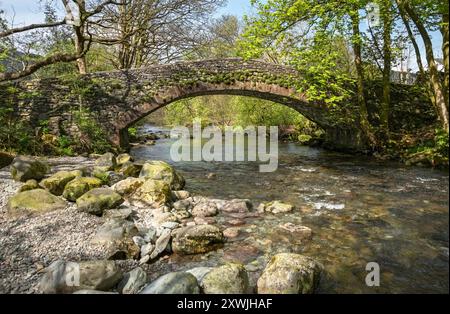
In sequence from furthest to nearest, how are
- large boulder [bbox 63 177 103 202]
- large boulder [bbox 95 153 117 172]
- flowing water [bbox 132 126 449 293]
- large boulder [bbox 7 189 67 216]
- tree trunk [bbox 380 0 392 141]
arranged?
tree trunk [bbox 380 0 392 141] < large boulder [bbox 95 153 117 172] < large boulder [bbox 63 177 103 202] < large boulder [bbox 7 189 67 216] < flowing water [bbox 132 126 449 293]

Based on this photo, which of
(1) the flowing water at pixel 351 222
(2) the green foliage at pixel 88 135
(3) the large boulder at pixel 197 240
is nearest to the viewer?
(1) the flowing water at pixel 351 222

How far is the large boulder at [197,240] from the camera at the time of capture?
4.23m

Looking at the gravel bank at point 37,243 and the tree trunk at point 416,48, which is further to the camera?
the tree trunk at point 416,48

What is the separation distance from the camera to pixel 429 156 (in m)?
9.41

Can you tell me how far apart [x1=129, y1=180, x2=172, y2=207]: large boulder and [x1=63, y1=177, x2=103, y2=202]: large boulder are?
776 millimetres

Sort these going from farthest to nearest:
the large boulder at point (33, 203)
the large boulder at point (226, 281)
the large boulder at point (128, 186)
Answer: the large boulder at point (128, 186), the large boulder at point (33, 203), the large boulder at point (226, 281)

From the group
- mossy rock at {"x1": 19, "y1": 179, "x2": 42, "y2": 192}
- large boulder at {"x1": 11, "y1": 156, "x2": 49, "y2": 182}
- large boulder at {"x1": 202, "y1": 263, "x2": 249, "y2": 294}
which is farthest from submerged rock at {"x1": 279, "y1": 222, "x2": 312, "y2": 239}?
large boulder at {"x1": 11, "y1": 156, "x2": 49, "y2": 182}

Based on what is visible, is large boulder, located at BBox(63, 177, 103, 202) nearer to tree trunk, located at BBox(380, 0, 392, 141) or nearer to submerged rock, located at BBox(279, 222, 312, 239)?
submerged rock, located at BBox(279, 222, 312, 239)

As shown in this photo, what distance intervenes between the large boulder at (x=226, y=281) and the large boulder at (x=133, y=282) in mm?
651

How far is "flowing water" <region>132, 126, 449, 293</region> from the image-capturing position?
3439 mm

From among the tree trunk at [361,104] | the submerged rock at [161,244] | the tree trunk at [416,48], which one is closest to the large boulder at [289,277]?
the submerged rock at [161,244]

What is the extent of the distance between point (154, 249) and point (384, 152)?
9963 mm

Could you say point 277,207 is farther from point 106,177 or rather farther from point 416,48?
point 416,48

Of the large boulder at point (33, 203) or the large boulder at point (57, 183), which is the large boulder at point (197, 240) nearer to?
the large boulder at point (33, 203)
